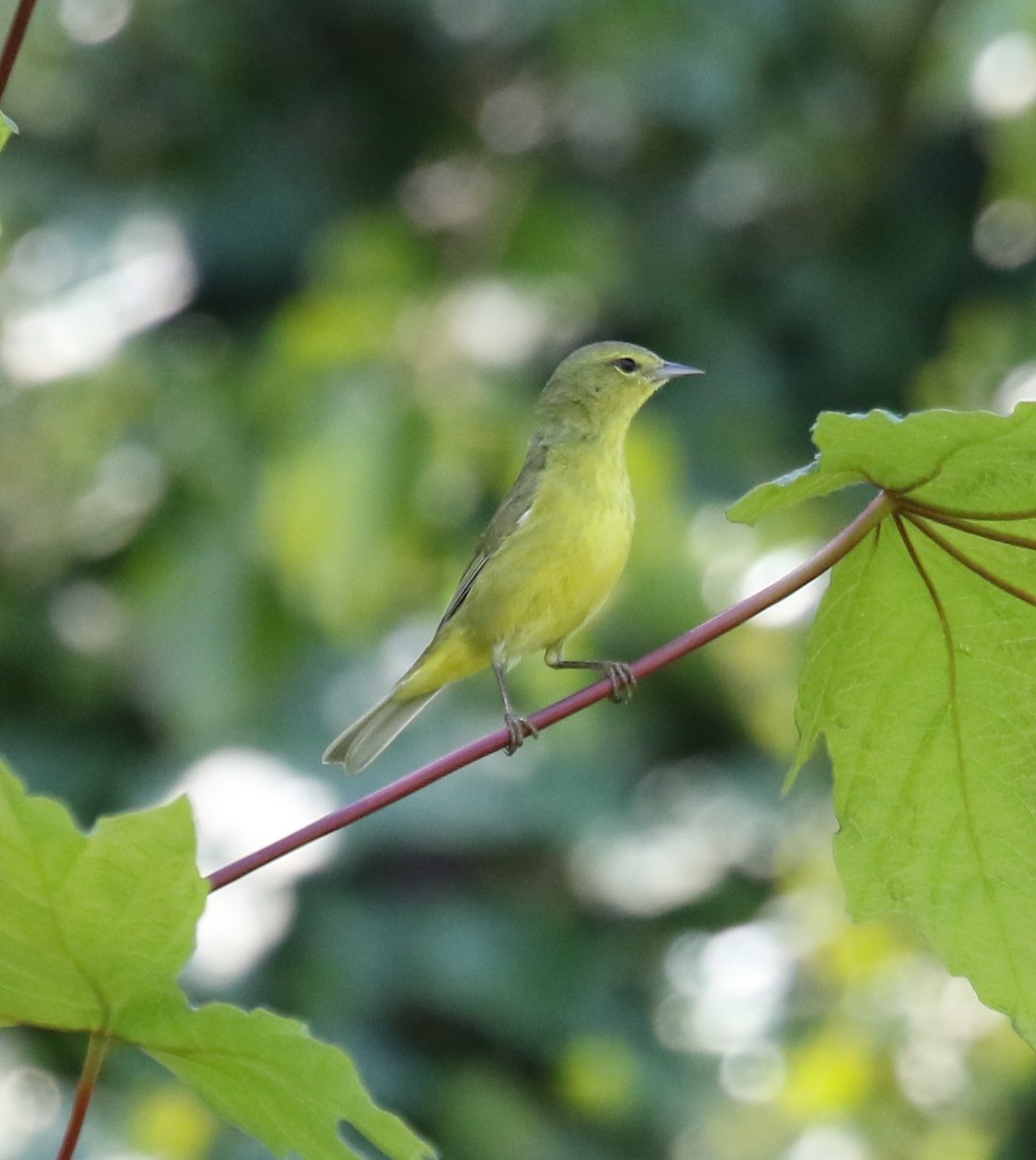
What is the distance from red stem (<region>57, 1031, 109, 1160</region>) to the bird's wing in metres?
2.11

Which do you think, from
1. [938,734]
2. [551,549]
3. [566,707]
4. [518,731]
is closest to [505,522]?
[551,549]

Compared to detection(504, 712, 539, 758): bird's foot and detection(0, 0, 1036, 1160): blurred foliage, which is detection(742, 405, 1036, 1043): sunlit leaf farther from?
detection(0, 0, 1036, 1160): blurred foliage

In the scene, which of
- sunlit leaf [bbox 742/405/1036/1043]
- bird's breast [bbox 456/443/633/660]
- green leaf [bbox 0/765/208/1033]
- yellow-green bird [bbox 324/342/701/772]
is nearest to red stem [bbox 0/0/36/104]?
green leaf [bbox 0/765/208/1033]

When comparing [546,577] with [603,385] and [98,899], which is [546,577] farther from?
[98,899]

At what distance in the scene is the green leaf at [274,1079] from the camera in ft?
5.04

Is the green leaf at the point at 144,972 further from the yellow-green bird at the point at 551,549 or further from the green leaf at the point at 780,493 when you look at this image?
the yellow-green bird at the point at 551,549

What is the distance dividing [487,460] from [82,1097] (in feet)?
13.2

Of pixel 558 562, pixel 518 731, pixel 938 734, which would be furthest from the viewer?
pixel 558 562

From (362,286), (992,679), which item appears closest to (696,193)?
(362,286)

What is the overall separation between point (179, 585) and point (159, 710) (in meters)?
0.83

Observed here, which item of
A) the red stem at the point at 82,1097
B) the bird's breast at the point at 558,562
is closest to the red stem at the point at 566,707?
the red stem at the point at 82,1097

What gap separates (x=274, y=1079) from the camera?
1.59 metres

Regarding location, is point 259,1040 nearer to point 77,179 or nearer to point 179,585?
point 179,585

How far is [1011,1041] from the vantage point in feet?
17.8
